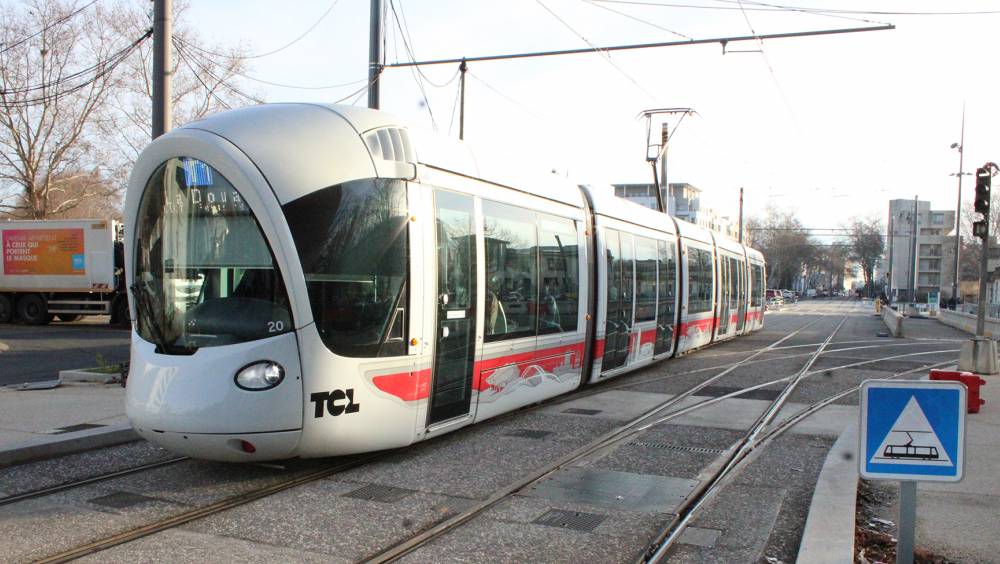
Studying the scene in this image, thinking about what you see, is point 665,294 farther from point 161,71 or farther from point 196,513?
point 196,513

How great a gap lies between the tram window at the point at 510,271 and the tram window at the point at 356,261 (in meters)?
1.55

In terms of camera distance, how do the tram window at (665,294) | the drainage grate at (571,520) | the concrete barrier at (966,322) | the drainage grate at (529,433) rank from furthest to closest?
1. the concrete barrier at (966,322)
2. the tram window at (665,294)
3. the drainage grate at (529,433)
4. the drainage grate at (571,520)

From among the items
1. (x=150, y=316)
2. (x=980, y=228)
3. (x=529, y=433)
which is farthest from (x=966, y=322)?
(x=150, y=316)

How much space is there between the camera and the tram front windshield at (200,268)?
6102 millimetres

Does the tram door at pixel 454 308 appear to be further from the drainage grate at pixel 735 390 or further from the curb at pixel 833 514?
the drainage grate at pixel 735 390

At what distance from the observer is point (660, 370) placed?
1523 centimetres

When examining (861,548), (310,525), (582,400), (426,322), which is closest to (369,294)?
(426,322)

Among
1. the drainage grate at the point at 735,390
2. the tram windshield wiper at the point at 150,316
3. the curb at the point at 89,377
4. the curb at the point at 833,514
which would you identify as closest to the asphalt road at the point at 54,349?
the curb at the point at 89,377

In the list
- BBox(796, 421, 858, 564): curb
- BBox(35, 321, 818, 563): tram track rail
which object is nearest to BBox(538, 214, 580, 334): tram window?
BBox(35, 321, 818, 563): tram track rail

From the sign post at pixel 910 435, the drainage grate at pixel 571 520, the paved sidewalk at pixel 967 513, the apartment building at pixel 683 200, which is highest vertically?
the apartment building at pixel 683 200

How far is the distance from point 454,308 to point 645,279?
673cm

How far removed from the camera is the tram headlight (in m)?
5.96

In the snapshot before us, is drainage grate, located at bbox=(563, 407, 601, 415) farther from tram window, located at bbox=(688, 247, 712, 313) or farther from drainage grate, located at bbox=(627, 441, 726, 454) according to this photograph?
tram window, located at bbox=(688, 247, 712, 313)

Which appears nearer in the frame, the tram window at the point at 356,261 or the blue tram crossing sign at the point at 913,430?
the blue tram crossing sign at the point at 913,430
